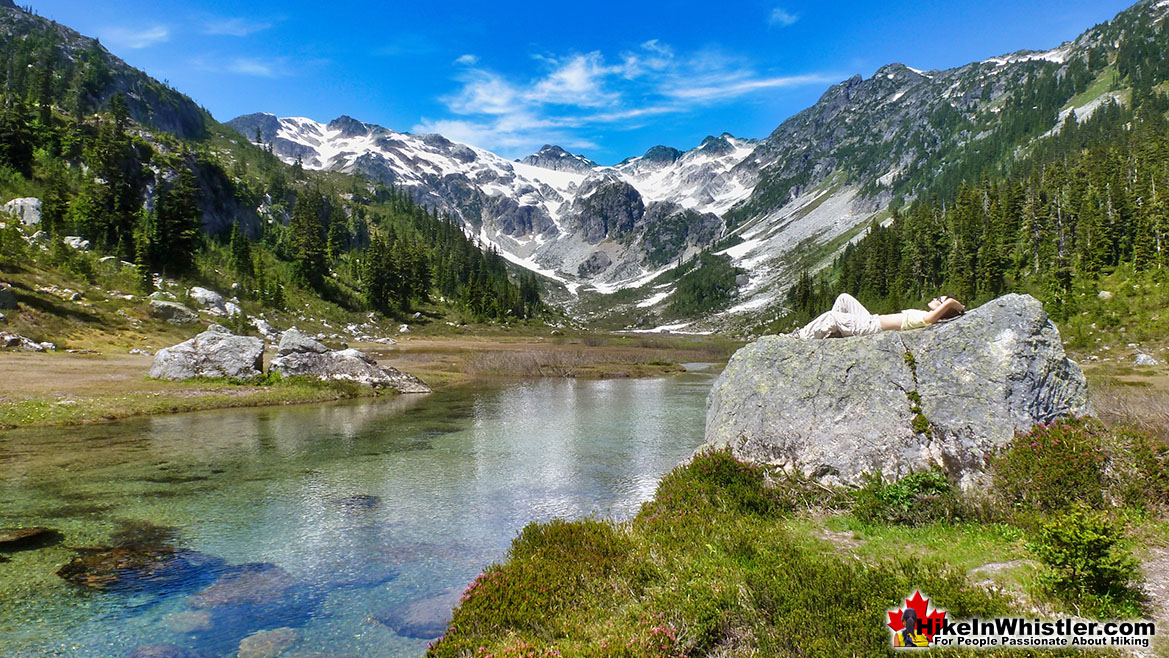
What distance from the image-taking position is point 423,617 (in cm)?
919

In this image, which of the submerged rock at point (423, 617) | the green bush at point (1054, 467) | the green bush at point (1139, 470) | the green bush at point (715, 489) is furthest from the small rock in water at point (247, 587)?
the green bush at point (1139, 470)

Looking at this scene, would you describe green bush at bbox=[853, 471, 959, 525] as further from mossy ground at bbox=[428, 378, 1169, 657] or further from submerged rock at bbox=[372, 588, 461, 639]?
submerged rock at bbox=[372, 588, 461, 639]

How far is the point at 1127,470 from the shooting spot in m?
10.0

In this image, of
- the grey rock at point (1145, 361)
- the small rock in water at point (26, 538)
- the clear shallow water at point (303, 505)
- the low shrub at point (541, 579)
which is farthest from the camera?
the grey rock at point (1145, 361)

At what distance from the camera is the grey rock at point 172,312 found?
2120 inches

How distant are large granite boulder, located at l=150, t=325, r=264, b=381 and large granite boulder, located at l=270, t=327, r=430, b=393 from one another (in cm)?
181

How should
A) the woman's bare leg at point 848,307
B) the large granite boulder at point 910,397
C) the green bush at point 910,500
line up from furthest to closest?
1. the woman's bare leg at point 848,307
2. the large granite boulder at point 910,397
3. the green bush at point 910,500

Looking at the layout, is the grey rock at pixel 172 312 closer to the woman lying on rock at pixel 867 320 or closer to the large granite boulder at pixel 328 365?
the large granite boulder at pixel 328 365

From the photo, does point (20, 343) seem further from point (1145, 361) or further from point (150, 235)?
point (1145, 361)

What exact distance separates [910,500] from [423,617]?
10170 millimetres

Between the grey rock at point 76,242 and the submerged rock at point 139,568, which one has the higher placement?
the grey rock at point 76,242

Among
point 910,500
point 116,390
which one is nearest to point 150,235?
point 116,390

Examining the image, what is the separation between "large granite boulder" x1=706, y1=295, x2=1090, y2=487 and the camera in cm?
1125

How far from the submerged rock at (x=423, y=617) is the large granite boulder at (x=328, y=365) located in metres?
32.4
